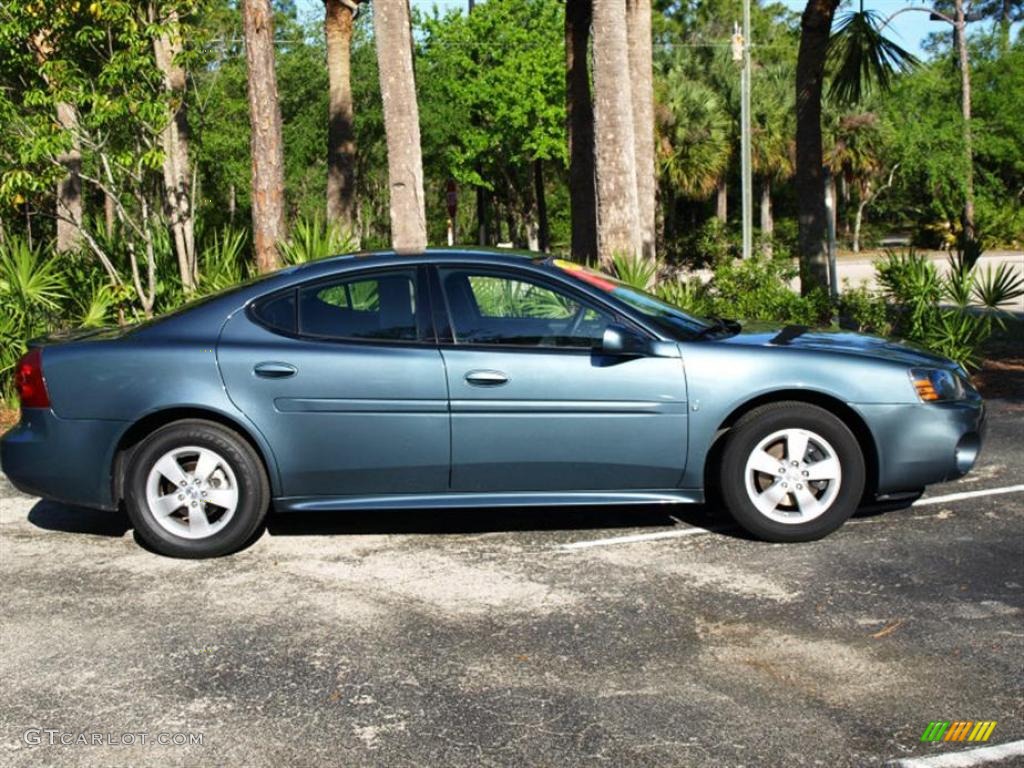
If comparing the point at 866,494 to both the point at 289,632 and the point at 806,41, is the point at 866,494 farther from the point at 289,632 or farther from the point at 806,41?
the point at 806,41

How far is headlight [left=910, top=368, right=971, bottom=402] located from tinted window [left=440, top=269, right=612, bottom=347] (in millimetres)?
1641

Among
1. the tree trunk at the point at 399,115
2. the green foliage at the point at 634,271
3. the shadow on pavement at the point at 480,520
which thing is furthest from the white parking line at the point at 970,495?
the tree trunk at the point at 399,115

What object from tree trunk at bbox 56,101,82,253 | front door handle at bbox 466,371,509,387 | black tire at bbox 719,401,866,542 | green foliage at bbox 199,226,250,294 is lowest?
black tire at bbox 719,401,866,542

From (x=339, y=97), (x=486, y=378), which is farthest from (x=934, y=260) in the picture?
(x=486, y=378)

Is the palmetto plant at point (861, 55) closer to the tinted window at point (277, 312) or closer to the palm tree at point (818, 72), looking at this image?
the palm tree at point (818, 72)

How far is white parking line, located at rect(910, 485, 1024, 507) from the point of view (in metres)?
7.43

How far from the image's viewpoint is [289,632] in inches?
213

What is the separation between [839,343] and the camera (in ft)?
22.6

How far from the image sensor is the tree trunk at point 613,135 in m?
13.3

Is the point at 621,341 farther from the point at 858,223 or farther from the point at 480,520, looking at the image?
the point at 858,223

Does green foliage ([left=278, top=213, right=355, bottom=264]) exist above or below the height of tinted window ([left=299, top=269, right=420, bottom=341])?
above

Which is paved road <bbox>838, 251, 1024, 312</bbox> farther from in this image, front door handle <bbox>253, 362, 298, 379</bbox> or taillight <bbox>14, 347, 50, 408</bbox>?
taillight <bbox>14, 347, 50, 408</bbox>

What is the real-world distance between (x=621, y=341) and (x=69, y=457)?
9.56ft

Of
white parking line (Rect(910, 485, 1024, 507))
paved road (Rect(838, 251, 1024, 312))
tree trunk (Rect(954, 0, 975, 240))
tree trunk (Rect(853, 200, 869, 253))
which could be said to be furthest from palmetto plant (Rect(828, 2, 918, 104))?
tree trunk (Rect(853, 200, 869, 253))
